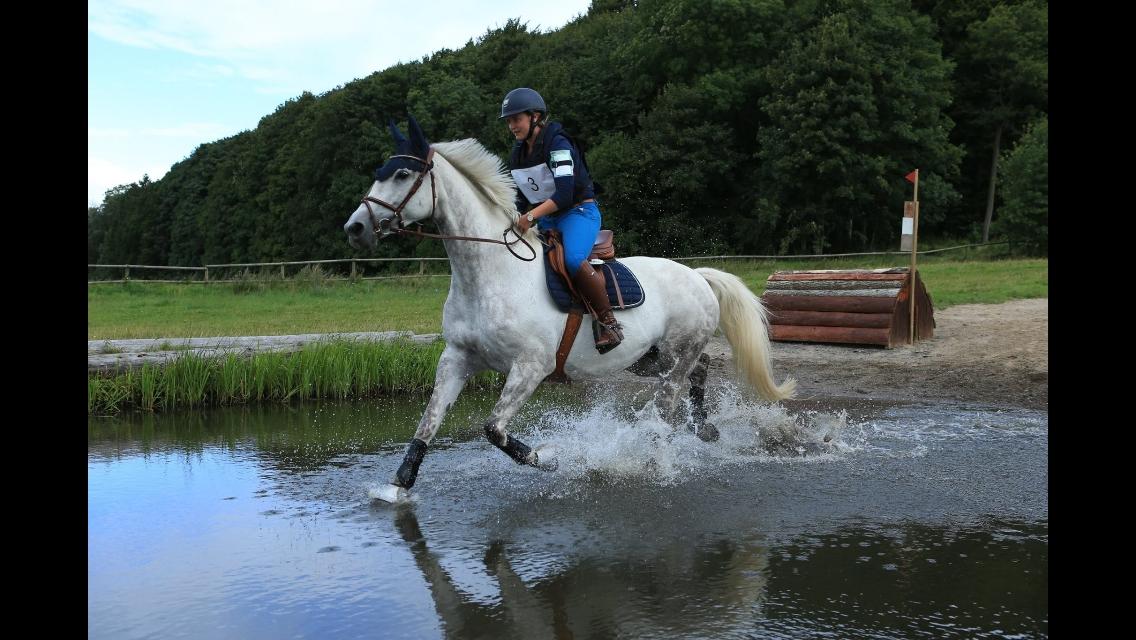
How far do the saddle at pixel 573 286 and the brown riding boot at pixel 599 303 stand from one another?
0.04 metres

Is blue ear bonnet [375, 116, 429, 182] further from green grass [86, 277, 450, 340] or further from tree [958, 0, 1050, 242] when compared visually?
tree [958, 0, 1050, 242]

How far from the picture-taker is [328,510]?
219 inches

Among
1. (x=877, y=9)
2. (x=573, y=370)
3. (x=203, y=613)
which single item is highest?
(x=877, y=9)

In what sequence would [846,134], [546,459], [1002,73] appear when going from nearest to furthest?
[546,459], [846,134], [1002,73]

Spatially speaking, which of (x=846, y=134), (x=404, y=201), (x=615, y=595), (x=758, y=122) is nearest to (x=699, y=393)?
(x=404, y=201)

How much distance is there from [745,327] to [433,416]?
299 centimetres

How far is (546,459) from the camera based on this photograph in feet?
20.0

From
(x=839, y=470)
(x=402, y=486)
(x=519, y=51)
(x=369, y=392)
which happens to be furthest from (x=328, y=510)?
(x=519, y=51)

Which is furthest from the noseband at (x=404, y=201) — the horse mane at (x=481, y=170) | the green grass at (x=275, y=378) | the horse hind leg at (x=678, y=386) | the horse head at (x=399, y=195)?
the green grass at (x=275, y=378)

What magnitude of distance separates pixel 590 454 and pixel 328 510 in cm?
190

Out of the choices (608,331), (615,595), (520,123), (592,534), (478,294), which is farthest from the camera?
(608,331)

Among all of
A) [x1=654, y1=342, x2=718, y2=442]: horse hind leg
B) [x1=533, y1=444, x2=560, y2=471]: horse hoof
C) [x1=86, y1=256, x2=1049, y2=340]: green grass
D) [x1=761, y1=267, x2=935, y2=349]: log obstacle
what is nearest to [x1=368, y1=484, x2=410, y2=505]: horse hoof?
[x1=533, y1=444, x2=560, y2=471]: horse hoof

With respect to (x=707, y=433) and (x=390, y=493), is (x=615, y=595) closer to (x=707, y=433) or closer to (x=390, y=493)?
(x=390, y=493)
